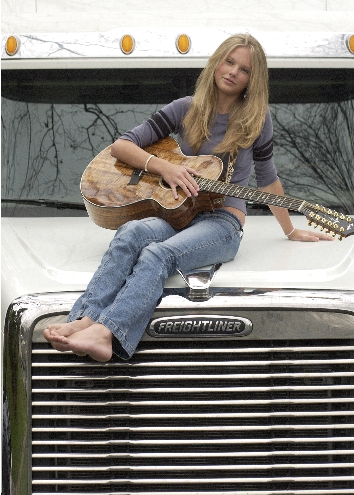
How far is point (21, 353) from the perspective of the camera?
3170mm

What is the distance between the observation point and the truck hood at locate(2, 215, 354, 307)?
326cm

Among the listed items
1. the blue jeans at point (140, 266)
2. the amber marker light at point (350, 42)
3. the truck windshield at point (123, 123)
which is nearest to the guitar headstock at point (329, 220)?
the blue jeans at point (140, 266)

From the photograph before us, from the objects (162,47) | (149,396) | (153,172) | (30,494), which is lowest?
(30,494)

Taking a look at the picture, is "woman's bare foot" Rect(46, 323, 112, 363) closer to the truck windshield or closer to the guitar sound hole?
the guitar sound hole

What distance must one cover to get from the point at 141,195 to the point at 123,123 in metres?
0.95

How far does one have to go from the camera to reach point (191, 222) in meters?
3.80

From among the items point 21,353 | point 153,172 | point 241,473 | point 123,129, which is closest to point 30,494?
point 21,353

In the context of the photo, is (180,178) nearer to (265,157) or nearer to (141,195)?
(141,195)

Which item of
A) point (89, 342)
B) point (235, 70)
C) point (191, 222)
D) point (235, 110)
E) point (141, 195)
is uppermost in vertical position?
point (235, 70)

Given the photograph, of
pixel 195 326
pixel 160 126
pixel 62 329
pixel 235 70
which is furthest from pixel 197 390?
pixel 235 70

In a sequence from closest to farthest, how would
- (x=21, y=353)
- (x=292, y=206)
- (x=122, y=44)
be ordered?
(x=21, y=353)
(x=292, y=206)
(x=122, y=44)

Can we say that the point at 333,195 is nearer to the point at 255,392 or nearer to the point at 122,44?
the point at 122,44

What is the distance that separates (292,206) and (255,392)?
2.97 feet

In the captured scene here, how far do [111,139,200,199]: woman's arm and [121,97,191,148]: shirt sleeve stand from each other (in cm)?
6
